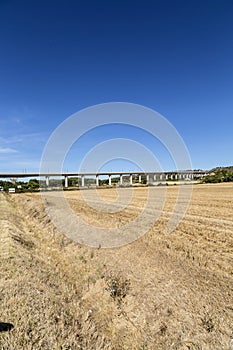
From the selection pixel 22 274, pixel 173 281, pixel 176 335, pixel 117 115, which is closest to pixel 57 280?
pixel 22 274

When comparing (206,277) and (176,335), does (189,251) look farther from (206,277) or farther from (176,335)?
(176,335)

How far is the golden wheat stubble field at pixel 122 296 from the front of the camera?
15.5 feet

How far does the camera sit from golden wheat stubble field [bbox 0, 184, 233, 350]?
472 centimetres

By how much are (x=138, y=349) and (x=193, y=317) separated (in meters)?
1.38

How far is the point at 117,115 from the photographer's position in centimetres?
1803

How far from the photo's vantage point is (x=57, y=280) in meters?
7.62

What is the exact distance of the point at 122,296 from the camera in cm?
655

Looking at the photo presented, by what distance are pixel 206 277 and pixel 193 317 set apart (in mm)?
2091

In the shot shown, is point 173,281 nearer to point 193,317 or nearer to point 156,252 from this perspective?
point 193,317

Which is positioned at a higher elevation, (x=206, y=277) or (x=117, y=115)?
(x=117, y=115)

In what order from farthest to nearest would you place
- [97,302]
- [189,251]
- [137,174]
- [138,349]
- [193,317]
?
1. [137,174]
2. [189,251]
3. [97,302]
4. [193,317]
5. [138,349]

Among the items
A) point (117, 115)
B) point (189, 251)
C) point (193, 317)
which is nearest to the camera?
point (193, 317)

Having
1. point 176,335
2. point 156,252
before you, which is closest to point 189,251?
point 156,252

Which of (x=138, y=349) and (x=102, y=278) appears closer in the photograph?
(x=138, y=349)
